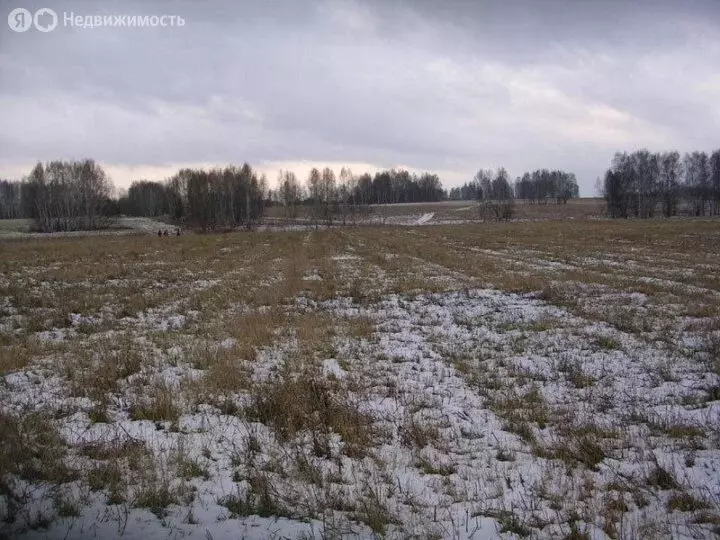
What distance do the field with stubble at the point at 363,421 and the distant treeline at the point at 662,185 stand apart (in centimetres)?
9490

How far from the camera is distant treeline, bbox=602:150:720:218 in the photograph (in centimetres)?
9538

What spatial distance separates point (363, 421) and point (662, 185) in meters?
118

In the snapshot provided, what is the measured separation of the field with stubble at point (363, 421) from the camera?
Result: 4.08m

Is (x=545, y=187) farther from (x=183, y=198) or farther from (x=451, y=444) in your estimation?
(x=451, y=444)

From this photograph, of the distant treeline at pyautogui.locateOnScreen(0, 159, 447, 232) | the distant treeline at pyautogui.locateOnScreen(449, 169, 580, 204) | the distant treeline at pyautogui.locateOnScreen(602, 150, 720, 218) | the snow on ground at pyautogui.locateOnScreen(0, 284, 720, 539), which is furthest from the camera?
the distant treeline at pyautogui.locateOnScreen(449, 169, 580, 204)

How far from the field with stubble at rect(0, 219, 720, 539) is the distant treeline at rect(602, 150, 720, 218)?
311 feet

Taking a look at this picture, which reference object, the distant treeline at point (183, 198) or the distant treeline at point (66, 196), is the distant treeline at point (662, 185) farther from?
the distant treeline at point (66, 196)

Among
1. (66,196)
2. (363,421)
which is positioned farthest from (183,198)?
(363,421)

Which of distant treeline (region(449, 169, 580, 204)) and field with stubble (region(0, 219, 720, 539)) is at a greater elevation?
distant treeline (region(449, 169, 580, 204))

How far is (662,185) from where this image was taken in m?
103

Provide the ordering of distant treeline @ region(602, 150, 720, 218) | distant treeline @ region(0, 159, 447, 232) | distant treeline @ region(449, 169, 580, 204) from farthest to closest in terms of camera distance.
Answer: distant treeline @ region(449, 169, 580, 204) < distant treeline @ region(602, 150, 720, 218) < distant treeline @ region(0, 159, 447, 232)

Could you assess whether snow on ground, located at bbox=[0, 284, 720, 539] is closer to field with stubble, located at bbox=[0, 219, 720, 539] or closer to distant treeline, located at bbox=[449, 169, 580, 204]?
field with stubble, located at bbox=[0, 219, 720, 539]

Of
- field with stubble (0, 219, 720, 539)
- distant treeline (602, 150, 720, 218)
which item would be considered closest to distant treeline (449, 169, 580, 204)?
distant treeline (602, 150, 720, 218)

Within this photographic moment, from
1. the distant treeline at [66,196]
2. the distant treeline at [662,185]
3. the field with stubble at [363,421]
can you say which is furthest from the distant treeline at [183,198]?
the field with stubble at [363,421]
